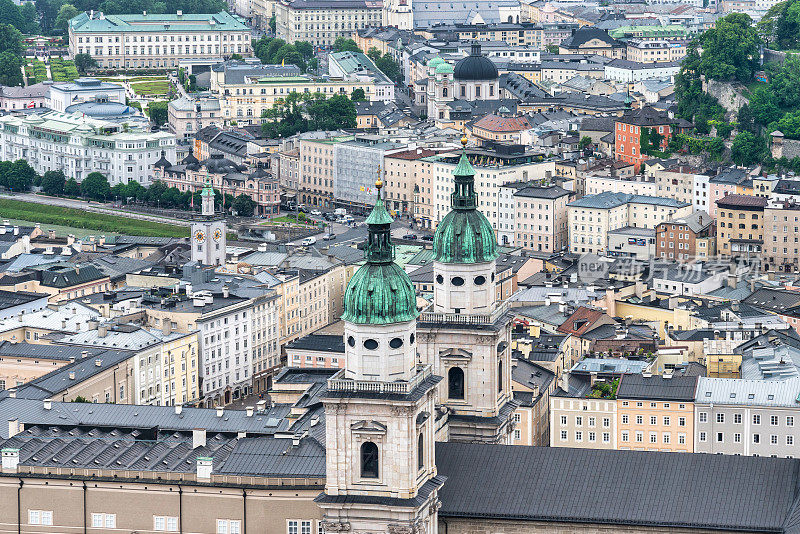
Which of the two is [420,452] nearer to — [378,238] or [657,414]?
[378,238]

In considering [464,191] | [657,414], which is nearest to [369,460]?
[464,191]

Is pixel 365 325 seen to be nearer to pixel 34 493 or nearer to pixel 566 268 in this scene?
pixel 34 493

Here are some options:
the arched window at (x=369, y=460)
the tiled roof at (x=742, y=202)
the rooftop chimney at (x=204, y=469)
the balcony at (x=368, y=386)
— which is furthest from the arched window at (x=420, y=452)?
the tiled roof at (x=742, y=202)

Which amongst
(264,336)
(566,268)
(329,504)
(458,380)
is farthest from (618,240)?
(329,504)

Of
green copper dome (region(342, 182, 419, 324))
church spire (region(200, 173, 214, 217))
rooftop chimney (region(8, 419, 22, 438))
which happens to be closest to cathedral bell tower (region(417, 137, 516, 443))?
green copper dome (region(342, 182, 419, 324))

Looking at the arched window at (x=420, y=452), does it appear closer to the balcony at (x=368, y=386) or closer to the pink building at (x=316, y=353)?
the balcony at (x=368, y=386)

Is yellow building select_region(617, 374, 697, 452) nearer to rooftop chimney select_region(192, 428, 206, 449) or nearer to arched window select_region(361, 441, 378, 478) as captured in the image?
rooftop chimney select_region(192, 428, 206, 449)
